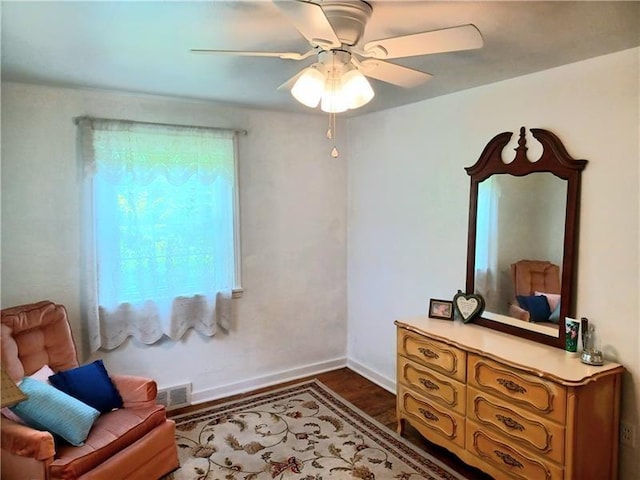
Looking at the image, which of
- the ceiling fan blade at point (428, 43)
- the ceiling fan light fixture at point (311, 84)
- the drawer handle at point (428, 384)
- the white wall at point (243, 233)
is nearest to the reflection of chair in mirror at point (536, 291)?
the drawer handle at point (428, 384)

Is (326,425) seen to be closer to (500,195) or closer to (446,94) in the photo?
(500,195)

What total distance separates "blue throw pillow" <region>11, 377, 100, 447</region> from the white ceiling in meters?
1.77

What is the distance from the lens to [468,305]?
10.1 feet

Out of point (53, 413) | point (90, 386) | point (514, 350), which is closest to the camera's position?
point (53, 413)

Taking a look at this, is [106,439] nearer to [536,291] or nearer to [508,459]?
[508,459]

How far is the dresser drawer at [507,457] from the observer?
2248 mm

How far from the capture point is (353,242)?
14.3 feet

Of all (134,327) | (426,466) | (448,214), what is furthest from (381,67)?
(134,327)

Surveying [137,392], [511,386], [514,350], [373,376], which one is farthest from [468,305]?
[137,392]

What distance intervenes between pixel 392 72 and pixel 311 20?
2.20 feet

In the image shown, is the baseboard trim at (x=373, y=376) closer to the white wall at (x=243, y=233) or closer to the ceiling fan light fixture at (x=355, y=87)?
the white wall at (x=243, y=233)

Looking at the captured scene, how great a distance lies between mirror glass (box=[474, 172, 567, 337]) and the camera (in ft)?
8.62

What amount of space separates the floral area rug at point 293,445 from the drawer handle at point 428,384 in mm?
444

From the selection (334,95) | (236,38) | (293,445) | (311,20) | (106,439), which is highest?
(236,38)
